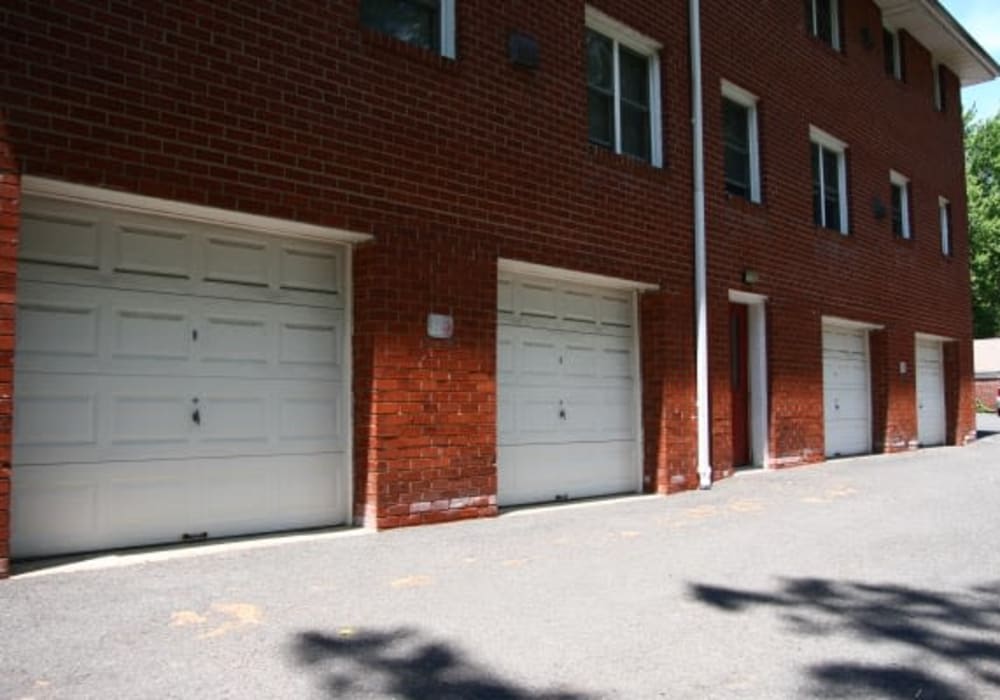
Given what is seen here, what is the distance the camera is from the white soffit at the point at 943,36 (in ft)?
52.7

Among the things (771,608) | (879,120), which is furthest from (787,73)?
(771,608)

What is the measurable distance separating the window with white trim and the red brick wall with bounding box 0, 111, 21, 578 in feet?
57.3

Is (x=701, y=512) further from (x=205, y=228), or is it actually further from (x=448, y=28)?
(x=205, y=228)

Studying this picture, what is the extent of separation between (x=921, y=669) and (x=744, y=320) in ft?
27.6

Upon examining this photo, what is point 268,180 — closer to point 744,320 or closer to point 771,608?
point 771,608

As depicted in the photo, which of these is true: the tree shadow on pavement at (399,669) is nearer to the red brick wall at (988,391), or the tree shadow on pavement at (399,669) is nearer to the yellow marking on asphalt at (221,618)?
the yellow marking on asphalt at (221,618)

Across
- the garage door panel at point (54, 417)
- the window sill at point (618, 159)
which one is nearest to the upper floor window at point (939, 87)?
the window sill at point (618, 159)

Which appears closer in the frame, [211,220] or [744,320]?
[211,220]

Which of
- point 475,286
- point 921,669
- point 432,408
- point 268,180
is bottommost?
point 921,669

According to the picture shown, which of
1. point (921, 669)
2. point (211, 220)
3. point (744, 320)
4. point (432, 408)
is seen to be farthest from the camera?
point (744, 320)

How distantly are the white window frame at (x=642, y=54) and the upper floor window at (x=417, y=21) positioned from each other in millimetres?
2014

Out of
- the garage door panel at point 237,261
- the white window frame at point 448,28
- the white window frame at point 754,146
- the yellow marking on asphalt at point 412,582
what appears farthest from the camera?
the white window frame at point 754,146

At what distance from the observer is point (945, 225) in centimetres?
1867

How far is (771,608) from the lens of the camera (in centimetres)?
512
